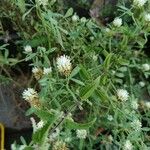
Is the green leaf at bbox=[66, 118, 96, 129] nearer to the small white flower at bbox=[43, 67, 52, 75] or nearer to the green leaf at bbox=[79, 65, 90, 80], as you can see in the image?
the green leaf at bbox=[79, 65, 90, 80]

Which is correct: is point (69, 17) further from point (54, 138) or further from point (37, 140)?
point (37, 140)

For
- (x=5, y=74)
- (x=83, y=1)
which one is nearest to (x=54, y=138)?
(x=5, y=74)

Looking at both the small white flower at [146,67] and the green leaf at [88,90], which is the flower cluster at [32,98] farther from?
the small white flower at [146,67]

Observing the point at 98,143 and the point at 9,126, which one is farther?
the point at 9,126

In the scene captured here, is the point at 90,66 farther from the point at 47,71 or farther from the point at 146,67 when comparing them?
the point at 146,67

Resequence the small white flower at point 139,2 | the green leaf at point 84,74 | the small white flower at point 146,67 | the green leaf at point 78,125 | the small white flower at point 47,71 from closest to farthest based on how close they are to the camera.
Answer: the green leaf at point 78,125, the green leaf at point 84,74, the small white flower at point 47,71, the small white flower at point 139,2, the small white flower at point 146,67

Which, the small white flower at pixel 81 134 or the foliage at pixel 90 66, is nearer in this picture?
the foliage at pixel 90 66

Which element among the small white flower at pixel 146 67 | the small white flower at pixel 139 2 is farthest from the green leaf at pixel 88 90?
the small white flower at pixel 146 67

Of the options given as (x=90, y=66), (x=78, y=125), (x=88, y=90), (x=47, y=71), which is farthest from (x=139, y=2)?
(x=78, y=125)

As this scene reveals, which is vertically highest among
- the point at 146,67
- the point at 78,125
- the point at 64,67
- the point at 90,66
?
the point at 146,67

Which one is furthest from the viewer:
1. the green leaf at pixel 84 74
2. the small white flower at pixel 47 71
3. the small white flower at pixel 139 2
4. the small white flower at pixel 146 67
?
the small white flower at pixel 146 67

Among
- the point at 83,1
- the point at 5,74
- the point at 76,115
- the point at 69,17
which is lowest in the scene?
the point at 76,115
